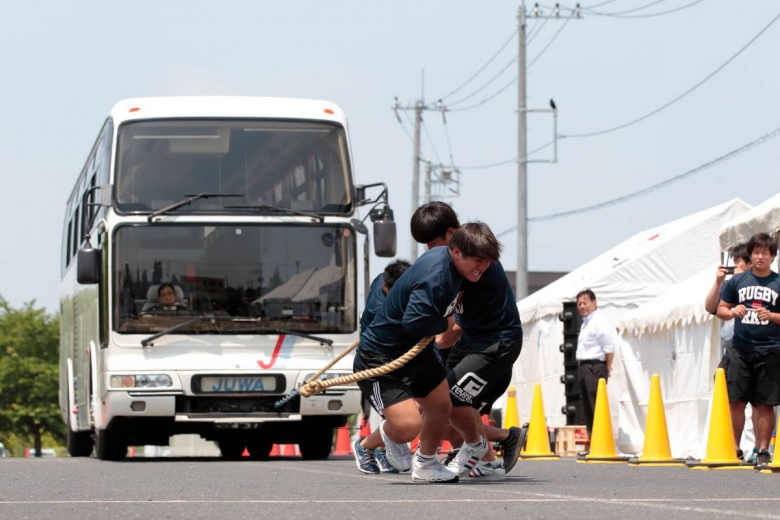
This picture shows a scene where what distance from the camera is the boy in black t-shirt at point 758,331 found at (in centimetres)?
1138

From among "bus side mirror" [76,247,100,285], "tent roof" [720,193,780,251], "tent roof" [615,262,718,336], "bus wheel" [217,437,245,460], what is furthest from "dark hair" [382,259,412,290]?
"bus wheel" [217,437,245,460]

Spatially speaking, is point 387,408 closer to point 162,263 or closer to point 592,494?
point 592,494

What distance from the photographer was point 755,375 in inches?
455

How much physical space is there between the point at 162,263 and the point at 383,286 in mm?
5301

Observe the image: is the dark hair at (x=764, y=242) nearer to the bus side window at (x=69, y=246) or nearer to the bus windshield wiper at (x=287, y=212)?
the bus windshield wiper at (x=287, y=212)

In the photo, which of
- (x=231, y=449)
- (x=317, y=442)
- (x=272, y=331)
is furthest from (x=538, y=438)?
(x=231, y=449)

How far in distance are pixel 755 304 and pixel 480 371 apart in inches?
135

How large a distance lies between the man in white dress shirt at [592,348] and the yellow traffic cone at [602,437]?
6.70ft

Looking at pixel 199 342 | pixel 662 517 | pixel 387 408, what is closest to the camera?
pixel 662 517

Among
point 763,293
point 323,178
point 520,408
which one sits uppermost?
point 323,178

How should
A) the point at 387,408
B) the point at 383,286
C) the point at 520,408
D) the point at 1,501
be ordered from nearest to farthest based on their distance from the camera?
1. the point at 1,501
2. the point at 387,408
3. the point at 383,286
4. the point at 520,408

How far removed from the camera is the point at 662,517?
5.65 m

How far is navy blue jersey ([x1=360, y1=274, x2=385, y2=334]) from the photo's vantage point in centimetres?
998

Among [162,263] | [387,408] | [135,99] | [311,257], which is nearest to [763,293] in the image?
[387,408]
